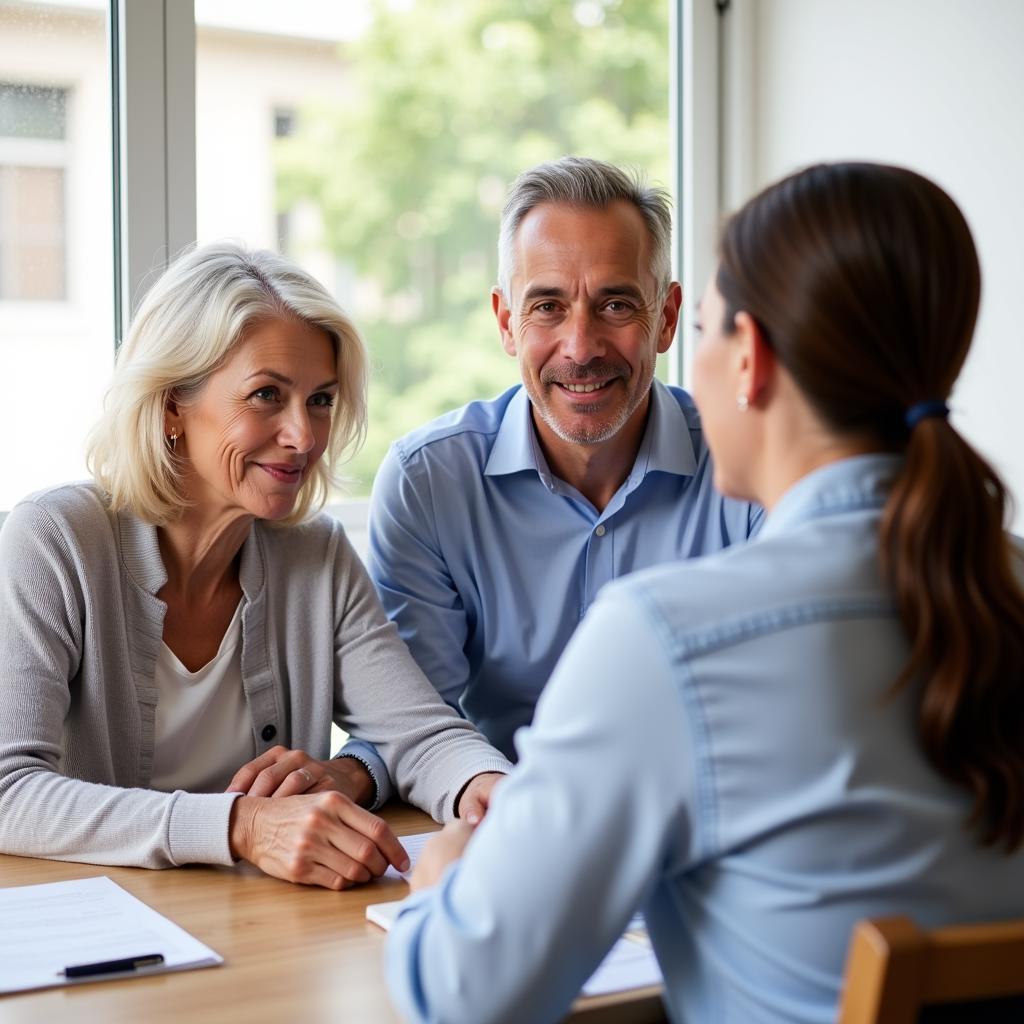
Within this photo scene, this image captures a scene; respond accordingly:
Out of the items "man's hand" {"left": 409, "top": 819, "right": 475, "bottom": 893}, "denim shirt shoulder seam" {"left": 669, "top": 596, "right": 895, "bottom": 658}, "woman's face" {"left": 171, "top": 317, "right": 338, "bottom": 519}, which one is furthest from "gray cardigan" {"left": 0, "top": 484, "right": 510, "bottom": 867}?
"denim shirt shoulder seam" {"left": 669, "top": 596, "right": 895, "bottom": 658}

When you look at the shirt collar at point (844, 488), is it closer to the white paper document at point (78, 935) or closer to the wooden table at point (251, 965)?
the wooden table at point (251, 965)

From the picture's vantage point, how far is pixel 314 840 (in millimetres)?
1521

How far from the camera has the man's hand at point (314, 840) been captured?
1.51 m

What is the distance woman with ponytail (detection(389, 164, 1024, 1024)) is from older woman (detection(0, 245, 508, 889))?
810 millimetres

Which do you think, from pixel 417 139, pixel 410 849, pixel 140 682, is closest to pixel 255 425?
pixel 140 682

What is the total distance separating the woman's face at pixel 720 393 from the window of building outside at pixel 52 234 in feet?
5.68

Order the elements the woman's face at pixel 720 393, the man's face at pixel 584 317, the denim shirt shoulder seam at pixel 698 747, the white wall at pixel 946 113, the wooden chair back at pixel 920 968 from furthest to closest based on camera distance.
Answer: the white wall at pixel 946 113
the man's face at pixel 584 317
the woman's face at pixel 720 393
the denim shirt shoulder seam at pixel 698 747
the wooden chair back at pixel 920 968

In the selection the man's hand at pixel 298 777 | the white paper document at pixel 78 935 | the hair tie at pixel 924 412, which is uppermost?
the hair tie at pixel 924 412

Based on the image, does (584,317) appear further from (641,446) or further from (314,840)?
(314,840)

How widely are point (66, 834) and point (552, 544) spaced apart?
98 cm

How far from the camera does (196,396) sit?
194 cm

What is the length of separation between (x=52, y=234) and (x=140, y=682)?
118 cm

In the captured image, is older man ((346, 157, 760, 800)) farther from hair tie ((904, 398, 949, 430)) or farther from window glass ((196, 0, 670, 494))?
hair tie ((904, 398, 949, 430))

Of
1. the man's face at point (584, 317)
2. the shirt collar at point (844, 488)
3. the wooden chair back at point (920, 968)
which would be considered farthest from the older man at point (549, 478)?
the wooden chair back at point (920, 968)
